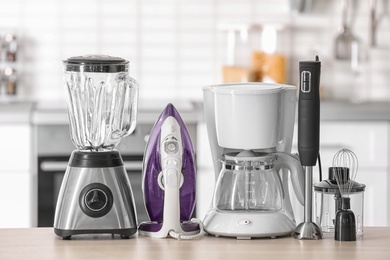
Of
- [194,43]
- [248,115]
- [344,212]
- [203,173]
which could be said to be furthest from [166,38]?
[344,212]

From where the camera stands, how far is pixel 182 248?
1.97m

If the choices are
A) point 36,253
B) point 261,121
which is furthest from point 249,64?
point 36,253

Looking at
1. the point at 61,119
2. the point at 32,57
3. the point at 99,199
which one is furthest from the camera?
the point at 32,57

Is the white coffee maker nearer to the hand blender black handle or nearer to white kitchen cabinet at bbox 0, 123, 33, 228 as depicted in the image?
the hand blender black handle

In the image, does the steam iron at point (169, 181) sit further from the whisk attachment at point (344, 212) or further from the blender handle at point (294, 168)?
the whisk attachment at point (344, 212)

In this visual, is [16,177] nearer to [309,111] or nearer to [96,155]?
[96,155]

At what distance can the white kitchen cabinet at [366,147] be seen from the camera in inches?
153

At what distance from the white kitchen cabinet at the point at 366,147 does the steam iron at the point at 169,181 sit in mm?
1857

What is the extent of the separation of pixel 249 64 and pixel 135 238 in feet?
8.04

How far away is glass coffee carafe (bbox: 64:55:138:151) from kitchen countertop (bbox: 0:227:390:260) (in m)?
0.24

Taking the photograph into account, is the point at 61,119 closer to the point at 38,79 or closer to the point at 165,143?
the point at 38,79

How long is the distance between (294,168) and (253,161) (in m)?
0.11

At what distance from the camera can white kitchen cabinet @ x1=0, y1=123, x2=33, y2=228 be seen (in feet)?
12.5

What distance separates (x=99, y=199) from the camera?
6.73ft
